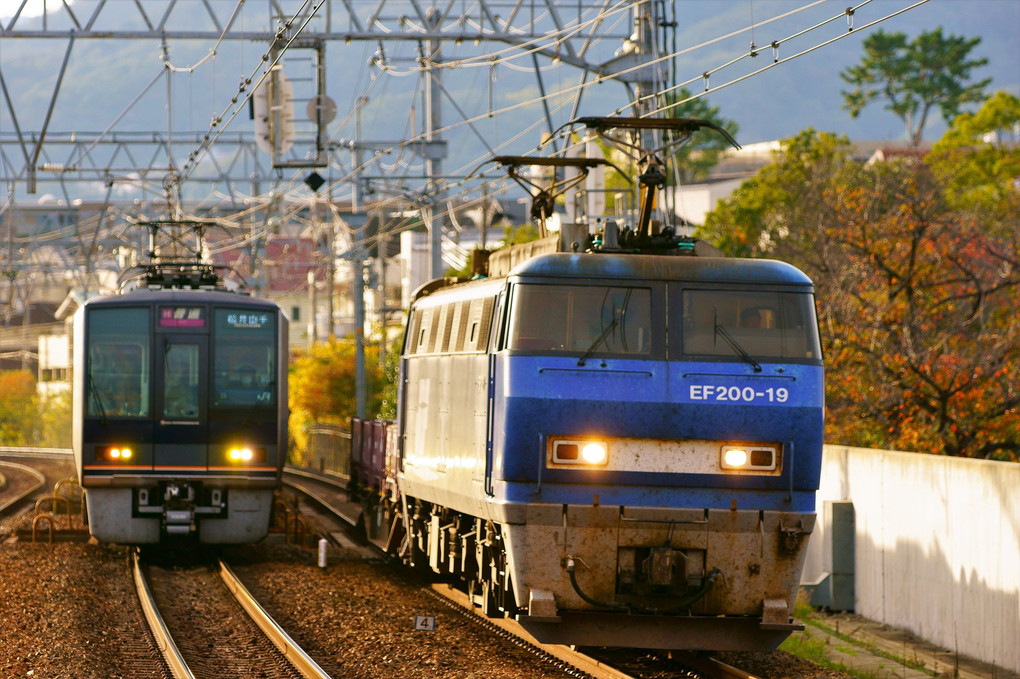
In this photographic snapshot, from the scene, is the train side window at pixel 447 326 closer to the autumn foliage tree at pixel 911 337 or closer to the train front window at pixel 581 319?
the train front window at pixel 581 319

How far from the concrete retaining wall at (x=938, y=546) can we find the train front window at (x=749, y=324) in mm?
3106

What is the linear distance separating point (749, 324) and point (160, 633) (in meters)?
6.28

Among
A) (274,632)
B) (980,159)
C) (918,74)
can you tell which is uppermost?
(918,74)

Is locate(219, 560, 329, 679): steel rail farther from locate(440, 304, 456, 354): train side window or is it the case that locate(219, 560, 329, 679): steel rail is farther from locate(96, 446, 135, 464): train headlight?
locate(440, 304, 456, 354): train side window

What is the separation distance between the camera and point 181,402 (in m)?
18.2

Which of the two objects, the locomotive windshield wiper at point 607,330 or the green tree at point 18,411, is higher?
the locomotive windshield wiper at point 607,330

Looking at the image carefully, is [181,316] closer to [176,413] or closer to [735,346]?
[176,413]

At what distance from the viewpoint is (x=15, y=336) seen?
351ft

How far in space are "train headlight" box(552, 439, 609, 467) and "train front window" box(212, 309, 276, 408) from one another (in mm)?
8732

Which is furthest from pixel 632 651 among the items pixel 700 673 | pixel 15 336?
pixel 15 336

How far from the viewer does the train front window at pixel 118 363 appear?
18.0 m

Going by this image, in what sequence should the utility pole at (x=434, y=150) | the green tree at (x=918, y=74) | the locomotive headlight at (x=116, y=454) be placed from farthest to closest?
1. the green tree at (x=918, y=74)
2. the utility pole at (x=434, y=150)
3. the locomotive headlight at (x=116, y=454)

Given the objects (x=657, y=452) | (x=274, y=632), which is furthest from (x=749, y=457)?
(x=274, y=632)

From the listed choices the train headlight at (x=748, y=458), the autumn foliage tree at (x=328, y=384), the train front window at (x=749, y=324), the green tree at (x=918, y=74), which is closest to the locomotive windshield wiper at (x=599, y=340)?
the train front window at (x=749, y=324)
